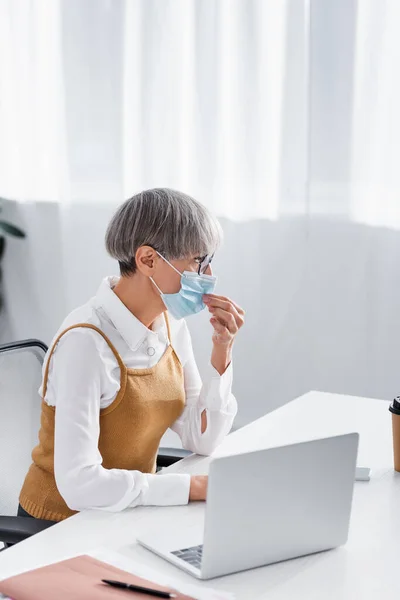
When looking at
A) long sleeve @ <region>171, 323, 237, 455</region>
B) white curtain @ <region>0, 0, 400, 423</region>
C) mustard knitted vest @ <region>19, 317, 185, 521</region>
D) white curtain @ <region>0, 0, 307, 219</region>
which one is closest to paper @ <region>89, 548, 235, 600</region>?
mustard knitted vest @ <region>19, 317, 185, 521</region>

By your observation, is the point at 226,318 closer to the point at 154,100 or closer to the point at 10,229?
the point at 154,100

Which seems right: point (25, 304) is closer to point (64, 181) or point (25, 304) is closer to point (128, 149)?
point (64, 181)

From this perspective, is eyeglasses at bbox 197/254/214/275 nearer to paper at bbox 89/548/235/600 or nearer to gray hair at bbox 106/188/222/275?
gray hair at bbox 106/188/222/275

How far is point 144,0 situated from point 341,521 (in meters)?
2.79

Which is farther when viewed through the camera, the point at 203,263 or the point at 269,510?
the point at 203,263

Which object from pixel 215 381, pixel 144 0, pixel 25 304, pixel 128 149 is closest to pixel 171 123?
pixel 128 149

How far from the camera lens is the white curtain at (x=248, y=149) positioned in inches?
124

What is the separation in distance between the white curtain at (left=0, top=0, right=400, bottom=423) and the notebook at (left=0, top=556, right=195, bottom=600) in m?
2.24

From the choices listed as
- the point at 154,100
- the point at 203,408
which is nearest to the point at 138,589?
the point at 203,408

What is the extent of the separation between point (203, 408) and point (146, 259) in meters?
0.35

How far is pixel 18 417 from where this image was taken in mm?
1717

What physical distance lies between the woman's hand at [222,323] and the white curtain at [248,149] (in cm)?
160

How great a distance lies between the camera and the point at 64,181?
12.5 feet

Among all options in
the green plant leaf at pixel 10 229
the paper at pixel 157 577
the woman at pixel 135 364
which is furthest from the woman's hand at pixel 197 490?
the green plant leaf at pixel 10 229
